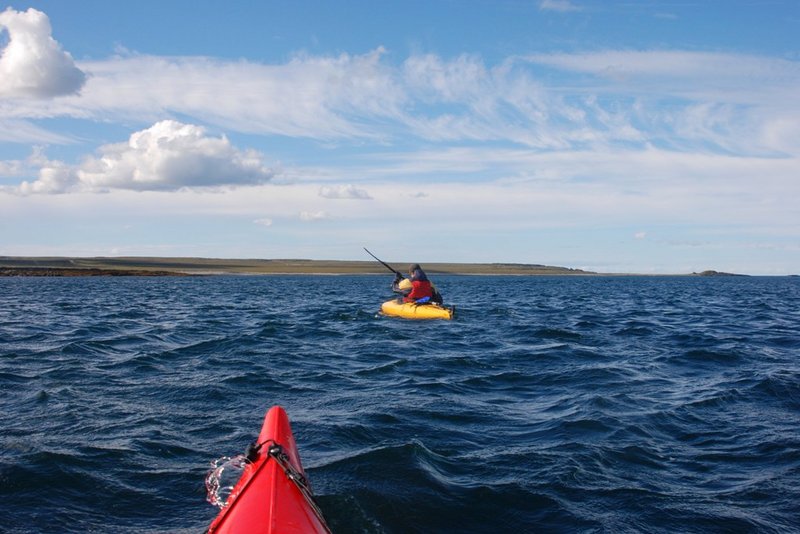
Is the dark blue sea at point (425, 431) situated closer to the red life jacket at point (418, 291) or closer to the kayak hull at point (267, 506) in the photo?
the kayak hull at point (267, 506)

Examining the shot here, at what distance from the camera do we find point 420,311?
92.9 ft

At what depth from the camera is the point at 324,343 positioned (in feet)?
68.0

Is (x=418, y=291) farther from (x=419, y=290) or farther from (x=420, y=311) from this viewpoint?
(x=420, y=311)

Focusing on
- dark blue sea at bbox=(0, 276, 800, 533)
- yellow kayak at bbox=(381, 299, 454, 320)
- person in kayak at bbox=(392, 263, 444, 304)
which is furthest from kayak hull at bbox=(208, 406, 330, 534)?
person in kayak at bbox=(392, 263, 444, 304)

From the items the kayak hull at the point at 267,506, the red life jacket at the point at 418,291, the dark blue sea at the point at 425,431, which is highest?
the red life jacket at the point at 418,291

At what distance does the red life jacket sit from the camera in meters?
29.3

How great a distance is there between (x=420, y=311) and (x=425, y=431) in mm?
18454

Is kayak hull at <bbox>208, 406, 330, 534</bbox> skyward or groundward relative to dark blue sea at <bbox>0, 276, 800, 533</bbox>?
skyward

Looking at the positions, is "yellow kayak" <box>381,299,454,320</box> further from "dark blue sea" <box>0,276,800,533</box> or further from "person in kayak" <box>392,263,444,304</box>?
"dark blue sea" <box>0,276,800,533</box>

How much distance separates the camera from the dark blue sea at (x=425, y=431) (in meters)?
6.90

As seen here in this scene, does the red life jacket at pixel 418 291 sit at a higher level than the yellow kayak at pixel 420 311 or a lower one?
higher

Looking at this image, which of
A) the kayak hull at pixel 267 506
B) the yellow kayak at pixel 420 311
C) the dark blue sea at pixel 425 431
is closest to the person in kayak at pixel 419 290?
the yellow kayak at pixel 420 311

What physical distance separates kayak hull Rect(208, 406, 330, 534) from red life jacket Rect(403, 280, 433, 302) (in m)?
23.3

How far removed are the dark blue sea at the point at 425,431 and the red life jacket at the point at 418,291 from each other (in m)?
9.00
